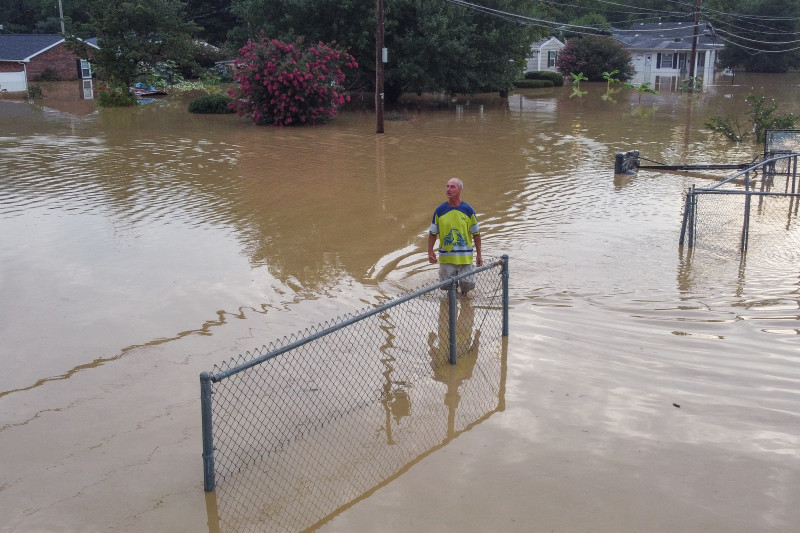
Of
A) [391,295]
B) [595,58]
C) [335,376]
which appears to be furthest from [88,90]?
[335,376]

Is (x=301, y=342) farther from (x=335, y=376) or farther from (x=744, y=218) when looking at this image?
(x=744, y=218)

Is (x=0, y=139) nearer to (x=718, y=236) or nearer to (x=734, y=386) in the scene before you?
(x=718, y=236)

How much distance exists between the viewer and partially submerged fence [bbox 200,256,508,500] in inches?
242

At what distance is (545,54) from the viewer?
67.1 metres

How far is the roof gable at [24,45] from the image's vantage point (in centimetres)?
5225

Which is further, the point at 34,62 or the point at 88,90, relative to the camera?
the point at 34,62

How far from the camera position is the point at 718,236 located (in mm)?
12883

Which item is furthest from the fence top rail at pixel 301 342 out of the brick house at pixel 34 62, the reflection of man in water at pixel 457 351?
the brick house at pixel 34 62

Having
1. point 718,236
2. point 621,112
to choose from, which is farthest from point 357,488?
point 621,112

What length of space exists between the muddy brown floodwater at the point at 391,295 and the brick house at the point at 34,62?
3705cm

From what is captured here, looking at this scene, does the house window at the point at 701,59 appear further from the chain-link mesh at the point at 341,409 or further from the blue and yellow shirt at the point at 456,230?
the chain-link mesh at the point at 341,409

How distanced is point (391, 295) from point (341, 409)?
10.4 ft

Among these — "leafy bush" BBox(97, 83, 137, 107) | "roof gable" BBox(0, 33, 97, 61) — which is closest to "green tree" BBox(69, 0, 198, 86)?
"leafy bush" BBox(97, 83, 137, 107)

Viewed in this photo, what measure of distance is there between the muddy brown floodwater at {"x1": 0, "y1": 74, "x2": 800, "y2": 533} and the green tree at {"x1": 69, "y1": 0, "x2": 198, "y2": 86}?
22.1 meters
